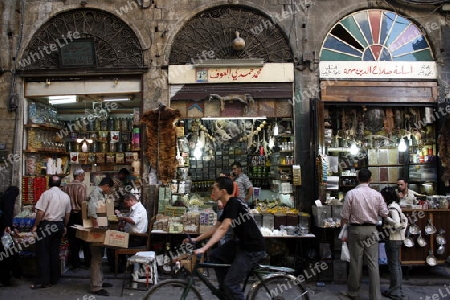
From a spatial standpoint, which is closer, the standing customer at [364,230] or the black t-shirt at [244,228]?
the black t-shirt at [244,228]

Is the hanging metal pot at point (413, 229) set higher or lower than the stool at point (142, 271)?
higher

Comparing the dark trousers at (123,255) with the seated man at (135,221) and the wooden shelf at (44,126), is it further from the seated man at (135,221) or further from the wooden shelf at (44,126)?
the wooden shelf at (44,126)

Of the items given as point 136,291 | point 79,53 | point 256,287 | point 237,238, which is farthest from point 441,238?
point 79,53

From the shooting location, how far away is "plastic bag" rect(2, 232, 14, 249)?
6664 mm

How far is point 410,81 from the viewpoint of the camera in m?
8.86

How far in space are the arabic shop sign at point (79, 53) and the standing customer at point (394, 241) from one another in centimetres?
676

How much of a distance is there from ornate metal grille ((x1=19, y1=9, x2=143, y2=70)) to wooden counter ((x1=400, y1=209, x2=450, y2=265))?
6.49m

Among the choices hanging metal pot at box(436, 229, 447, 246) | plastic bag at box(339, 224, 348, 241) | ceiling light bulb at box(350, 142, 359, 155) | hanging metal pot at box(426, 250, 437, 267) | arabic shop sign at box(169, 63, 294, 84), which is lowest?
hanging metal pot at box(426, 250, 437, 267)

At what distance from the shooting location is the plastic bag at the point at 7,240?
6.66m

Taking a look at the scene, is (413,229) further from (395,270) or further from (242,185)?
(242,185)

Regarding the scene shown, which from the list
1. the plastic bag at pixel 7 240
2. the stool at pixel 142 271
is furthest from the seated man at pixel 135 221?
the plastic bag at pixel 7 240

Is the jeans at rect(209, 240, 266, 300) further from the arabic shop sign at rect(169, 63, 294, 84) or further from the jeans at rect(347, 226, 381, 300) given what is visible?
the arabic shop sign at rect(169, 63, 294, 84)

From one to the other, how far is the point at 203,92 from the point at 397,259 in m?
5.04

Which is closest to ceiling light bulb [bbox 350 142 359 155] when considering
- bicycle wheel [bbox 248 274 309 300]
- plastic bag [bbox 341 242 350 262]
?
plastic bag [bbox 341 242 350 262]
